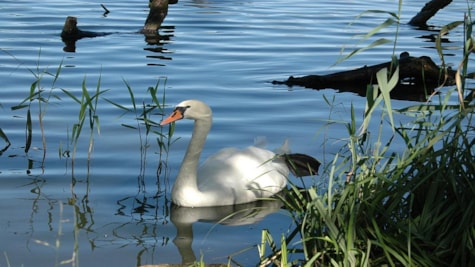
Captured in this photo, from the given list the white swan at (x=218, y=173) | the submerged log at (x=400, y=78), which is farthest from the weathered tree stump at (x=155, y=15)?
the white swan at (x=218, y=173)

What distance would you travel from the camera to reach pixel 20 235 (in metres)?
6.73

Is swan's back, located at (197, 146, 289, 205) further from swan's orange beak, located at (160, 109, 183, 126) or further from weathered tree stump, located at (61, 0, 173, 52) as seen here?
weathered tree stump, located at (61, 0, 173, 52)

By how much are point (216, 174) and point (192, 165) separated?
Answer: 0.32 meters

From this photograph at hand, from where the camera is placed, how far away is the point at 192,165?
300 inches

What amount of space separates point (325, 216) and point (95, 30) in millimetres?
12600

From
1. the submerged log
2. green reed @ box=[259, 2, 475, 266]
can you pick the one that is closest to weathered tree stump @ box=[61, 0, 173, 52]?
the submerged log

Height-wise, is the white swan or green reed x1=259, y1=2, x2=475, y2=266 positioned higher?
green reed x1=259, y1=2, x2=475, y2=266

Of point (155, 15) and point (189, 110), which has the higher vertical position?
Result: point (189, 110)

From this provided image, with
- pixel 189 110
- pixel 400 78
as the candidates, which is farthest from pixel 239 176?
pixel 400 78

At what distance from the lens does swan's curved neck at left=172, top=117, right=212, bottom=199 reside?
7.56 metres

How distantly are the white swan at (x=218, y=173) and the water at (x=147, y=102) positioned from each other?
14 centimetres

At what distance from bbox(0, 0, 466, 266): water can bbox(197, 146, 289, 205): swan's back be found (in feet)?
0.71

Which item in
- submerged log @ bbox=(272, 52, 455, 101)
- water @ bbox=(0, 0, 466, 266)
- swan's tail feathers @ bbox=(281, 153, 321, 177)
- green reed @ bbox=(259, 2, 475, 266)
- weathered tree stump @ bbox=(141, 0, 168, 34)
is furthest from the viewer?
weathered tree stump @ bbox=(141, 0, 168, 34)

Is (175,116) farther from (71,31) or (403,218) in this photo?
(71,31)
